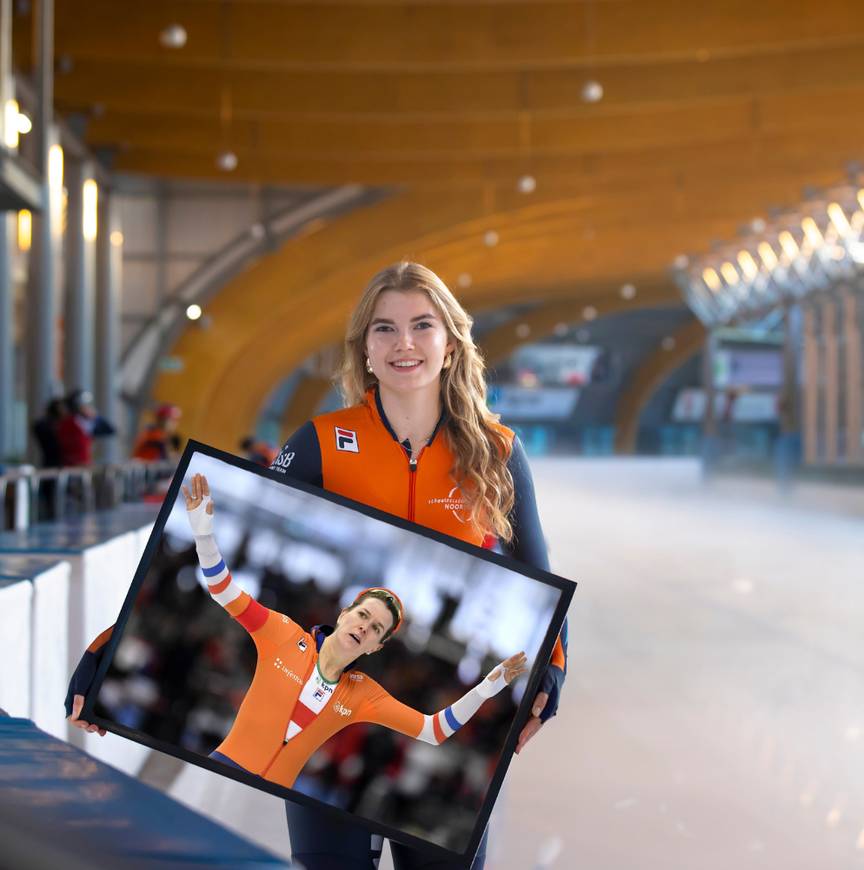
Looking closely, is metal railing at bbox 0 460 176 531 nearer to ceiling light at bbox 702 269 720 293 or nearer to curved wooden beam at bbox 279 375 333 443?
ceiling light at bbox 702 269 720 293

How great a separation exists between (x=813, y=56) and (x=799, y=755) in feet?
Result: 42.7

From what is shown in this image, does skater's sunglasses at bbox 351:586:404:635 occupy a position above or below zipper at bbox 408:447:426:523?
below

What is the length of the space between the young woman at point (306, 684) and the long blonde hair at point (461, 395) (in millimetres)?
355

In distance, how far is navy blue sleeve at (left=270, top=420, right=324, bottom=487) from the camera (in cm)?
230

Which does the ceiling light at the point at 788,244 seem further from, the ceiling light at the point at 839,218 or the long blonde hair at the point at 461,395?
the long blonde hair at the point at 461,395

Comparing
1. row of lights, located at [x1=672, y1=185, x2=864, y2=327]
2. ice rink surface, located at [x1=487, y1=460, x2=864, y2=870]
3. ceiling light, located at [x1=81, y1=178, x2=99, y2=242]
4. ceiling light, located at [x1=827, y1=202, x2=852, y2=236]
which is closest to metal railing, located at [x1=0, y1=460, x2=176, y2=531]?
ice rink surface, located at [x1=487, y1=460, x2=864, y2=870]

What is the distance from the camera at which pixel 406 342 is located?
230 cm

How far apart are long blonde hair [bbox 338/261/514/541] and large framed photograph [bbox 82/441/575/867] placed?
11.1 inches

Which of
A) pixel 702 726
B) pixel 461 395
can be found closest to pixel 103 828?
pixel 461 395

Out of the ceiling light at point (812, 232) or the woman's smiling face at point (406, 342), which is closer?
the woman's smiling face at point (406, 342)

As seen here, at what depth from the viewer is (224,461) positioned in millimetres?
2035

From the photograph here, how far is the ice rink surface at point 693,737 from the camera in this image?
3.91 metres

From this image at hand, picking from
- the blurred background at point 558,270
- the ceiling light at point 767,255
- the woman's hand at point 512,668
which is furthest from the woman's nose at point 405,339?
the ceiling light at point 767,255

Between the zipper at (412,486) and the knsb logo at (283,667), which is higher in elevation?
the zipper at (412,486)
